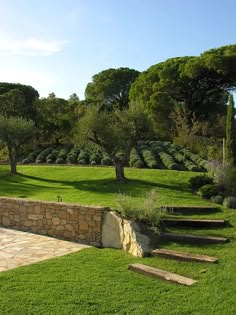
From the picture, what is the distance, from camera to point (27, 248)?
8.35 m

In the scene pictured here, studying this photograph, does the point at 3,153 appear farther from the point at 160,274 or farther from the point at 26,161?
the point at 160,274

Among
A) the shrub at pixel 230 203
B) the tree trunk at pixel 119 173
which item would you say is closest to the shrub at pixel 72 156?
the tree trunk at pixel 119 173

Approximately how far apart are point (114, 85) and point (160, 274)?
45337 mm

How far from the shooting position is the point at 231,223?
962cm

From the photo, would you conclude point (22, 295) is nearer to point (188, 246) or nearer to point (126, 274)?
point (126, 274)

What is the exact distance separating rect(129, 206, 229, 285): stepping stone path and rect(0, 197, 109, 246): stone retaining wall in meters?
1.54

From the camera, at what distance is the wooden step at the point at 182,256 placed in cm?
668

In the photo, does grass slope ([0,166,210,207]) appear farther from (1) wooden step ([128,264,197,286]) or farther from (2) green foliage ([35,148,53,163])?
(1) wooden step ([128,264,197,286])

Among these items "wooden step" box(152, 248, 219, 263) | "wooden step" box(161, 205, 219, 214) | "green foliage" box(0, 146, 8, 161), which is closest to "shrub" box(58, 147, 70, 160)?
"green foliage" box(0, 146, 8, 161)

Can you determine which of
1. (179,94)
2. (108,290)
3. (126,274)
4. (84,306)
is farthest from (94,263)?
(179,94)

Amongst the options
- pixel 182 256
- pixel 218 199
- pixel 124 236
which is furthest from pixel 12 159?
pixel 182 256

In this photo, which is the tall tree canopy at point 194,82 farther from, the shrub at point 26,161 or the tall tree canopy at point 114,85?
the shrub at point 26,161

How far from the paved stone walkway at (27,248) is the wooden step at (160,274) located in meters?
1.95

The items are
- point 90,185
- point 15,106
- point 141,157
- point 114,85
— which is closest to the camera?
point 90,185
